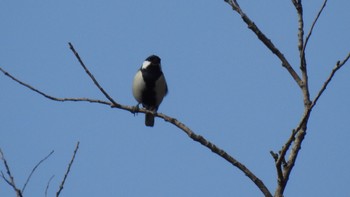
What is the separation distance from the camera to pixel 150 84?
6.50 meters

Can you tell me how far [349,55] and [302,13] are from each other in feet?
1.21

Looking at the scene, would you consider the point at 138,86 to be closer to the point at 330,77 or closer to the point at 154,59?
the point at 154,59

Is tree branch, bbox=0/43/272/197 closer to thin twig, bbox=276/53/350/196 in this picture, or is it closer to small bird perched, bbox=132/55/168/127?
thin twig, bbox=276/53/350/196

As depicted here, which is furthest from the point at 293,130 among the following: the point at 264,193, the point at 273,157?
the point at 264,193

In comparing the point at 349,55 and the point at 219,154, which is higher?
the point at 349,55

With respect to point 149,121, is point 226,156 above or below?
below

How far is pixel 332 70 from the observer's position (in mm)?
2047

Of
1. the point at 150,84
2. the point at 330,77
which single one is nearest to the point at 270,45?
the point at 330,77

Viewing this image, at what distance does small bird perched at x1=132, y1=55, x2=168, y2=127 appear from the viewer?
21.3 feet

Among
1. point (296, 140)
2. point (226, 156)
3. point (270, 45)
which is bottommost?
point (226, 156)

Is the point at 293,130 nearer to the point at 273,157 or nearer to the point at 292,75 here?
the point at 273,157

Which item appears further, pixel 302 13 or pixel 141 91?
pixel 141 91

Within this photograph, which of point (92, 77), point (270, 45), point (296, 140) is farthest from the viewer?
point (92, 77)

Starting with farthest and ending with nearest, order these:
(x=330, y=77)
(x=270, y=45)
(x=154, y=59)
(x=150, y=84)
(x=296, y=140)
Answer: (x=154, y=59) < (x=150, y=84) < (x=270, y=45) < (x=296, y=140) < (x=330, y=77)
